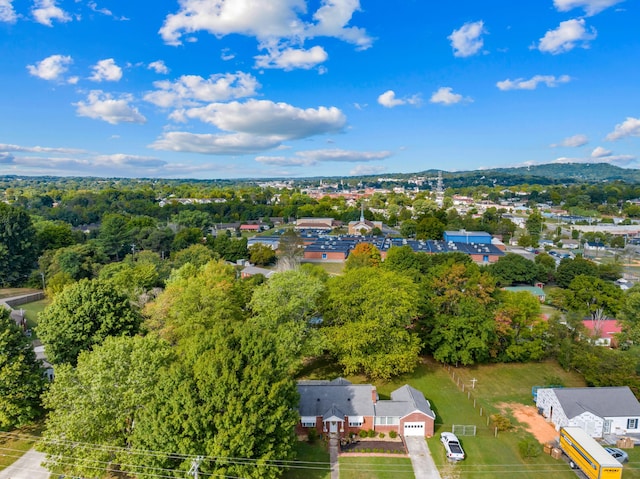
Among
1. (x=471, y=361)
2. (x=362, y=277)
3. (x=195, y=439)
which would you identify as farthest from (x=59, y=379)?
(x=471, y=361)

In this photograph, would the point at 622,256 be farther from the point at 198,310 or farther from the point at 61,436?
the point at 61,436

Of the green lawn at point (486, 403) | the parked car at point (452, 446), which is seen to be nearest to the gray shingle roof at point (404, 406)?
the parked car at point (452, 446)

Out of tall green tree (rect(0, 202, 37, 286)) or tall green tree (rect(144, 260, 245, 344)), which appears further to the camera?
tall green tree (rect(0, 202, 37, 286))

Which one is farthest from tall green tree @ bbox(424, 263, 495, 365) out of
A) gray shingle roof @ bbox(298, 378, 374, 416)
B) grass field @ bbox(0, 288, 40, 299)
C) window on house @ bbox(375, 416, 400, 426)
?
grass field @ bbox(0, 288, 40, 299)

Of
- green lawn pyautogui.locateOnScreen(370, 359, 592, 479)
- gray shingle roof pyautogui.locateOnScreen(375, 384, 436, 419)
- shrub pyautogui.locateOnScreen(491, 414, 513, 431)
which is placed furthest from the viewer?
shrub pyautogui.locateOnScreen(491, 414, 513, 431)

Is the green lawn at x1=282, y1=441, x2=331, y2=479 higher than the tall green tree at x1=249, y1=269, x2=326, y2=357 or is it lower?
lower

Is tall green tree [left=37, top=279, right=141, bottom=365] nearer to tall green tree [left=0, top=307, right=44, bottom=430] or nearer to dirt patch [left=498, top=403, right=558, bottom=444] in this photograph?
tall green tree [left=0, top=307, right=44, bottom=430]
